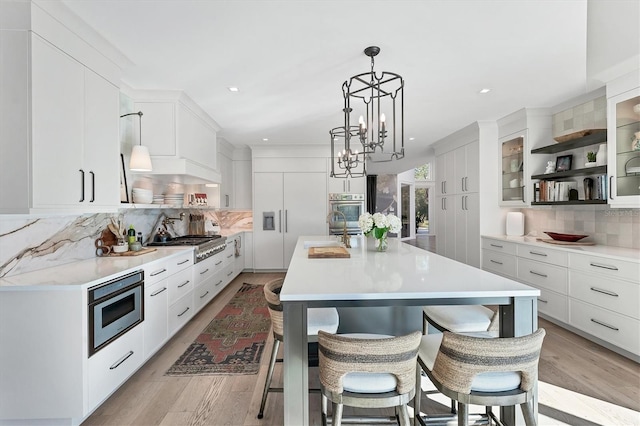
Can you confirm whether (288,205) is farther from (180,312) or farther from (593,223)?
(593,223)

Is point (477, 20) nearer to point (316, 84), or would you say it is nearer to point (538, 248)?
point (316, 84)

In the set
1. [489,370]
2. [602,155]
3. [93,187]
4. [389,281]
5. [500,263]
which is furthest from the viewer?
[500,263]

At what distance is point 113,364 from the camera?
1977 millimetres

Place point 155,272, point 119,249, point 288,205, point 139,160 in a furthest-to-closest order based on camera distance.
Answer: point 288,205 < point 139,160 < point 119,249 < point 155,272

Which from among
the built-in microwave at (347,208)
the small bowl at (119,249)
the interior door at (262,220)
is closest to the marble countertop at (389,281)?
the small bowl at (119,249)

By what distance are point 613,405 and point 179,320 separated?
343 centimetres

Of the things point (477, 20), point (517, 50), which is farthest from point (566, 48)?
point (477, 20)

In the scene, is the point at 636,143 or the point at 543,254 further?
the point at 543,254

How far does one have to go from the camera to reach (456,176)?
5176 millimetres

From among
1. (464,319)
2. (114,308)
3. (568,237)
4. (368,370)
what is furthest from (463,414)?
(568,237)

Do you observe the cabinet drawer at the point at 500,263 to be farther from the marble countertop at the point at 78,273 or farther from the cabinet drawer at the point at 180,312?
the marble countertop at the point at 78,273

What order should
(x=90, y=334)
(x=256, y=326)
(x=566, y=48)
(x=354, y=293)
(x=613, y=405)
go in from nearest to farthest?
1. (x=354, y=293)
2. (x=90, y=334)
3. (x=613, y=405)
4. (x=566, y=48)
5. (x=256, y=326)

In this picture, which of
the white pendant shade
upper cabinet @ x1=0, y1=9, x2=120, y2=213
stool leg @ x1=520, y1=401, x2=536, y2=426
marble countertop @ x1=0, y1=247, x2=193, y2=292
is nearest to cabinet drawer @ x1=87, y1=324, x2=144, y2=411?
marble countertop @ x1=0, y1=247, x2=193, y2=292

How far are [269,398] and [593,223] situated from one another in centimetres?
381
